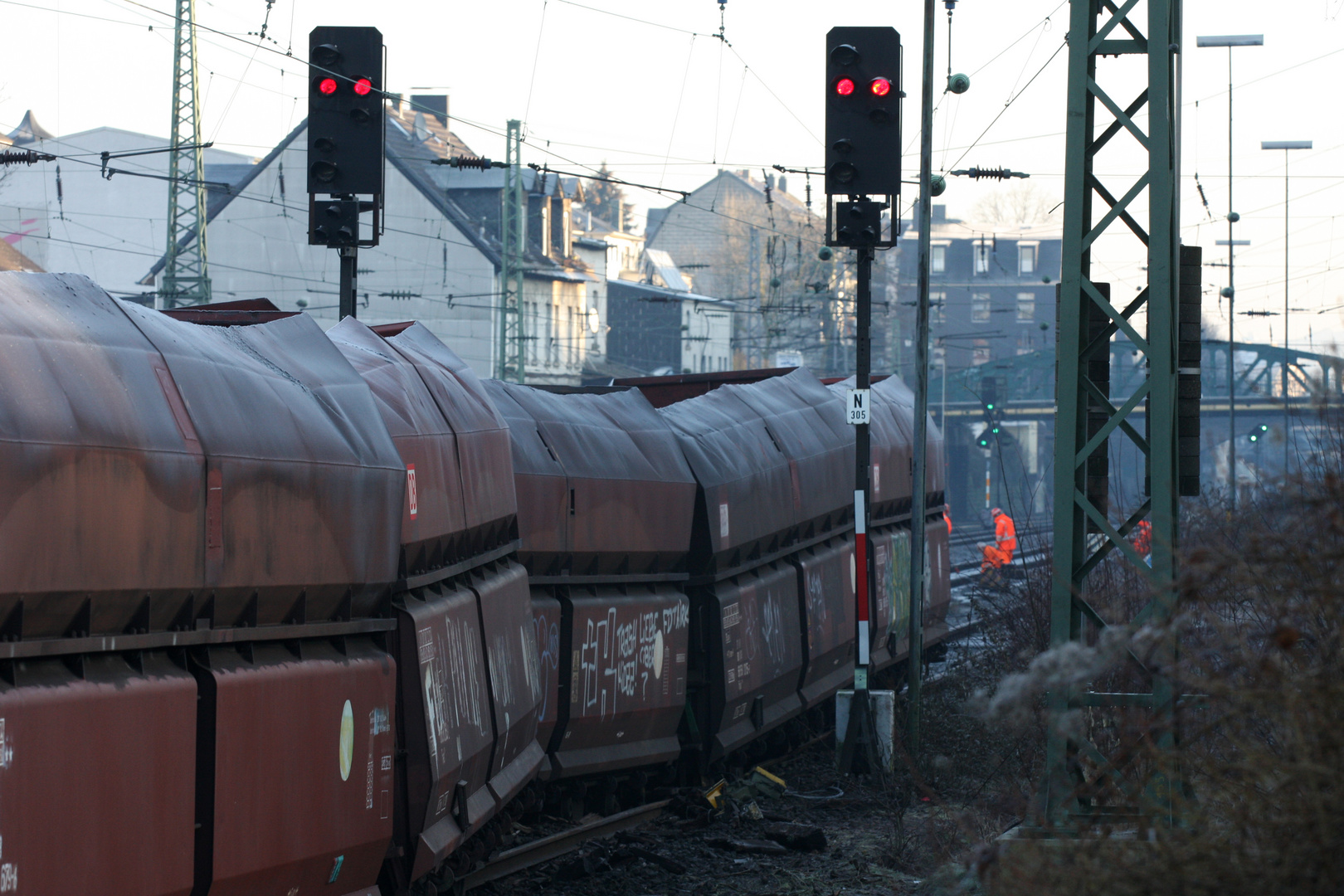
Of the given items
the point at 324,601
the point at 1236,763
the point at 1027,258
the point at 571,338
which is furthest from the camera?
the point at 1027,258

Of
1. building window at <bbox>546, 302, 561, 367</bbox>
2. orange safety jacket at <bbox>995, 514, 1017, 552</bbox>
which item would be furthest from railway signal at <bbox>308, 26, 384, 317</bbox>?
building window at <bbox>546, 302, 561, 367</bbox>

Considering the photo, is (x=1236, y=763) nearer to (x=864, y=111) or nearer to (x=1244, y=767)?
(x=1244, y=767)

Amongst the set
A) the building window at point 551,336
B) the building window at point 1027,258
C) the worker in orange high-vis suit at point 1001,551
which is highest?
the building window at point 1027,258

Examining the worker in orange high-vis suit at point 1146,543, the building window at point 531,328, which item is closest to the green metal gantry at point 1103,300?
the worker in orange high-vis suit at point 1146,543

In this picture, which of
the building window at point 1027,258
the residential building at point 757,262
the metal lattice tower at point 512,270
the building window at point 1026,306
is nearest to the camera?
the metal lattice tower at point 512,270

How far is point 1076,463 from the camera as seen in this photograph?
8.98m

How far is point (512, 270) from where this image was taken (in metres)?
53.6

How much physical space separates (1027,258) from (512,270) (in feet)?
270

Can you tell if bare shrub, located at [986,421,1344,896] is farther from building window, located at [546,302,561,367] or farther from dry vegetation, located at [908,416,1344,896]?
building window, located at [546,302,561,367]

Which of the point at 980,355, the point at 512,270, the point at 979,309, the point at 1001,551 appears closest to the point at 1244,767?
the point at 1001,551

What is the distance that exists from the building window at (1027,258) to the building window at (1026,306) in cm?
223

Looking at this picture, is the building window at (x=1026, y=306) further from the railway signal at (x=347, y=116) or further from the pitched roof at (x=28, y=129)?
the railway signal at (x=347, y=116)

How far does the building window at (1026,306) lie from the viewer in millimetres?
122144

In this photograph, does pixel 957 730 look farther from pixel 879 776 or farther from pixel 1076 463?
pixel 1076 463
